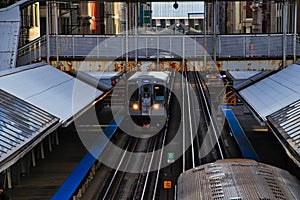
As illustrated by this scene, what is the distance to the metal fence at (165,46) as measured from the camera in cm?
2158

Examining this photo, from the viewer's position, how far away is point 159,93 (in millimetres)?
23672

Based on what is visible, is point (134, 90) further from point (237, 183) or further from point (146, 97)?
point (237, 183)

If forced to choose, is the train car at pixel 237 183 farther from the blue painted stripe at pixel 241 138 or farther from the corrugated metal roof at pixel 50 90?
the blue painted stripe at pixel 241 138

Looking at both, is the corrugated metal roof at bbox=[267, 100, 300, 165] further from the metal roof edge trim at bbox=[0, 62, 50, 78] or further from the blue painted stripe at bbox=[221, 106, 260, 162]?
the metal roof edge trim at bbox=[0, 62, 50, 78]

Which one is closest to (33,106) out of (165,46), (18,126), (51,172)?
(51,172)

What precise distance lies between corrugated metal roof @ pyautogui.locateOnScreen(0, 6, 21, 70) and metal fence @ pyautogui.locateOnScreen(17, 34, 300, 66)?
3.39 ft

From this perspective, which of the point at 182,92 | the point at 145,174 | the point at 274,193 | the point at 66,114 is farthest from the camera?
the point at 182,92

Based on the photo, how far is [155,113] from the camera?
23.7 meters


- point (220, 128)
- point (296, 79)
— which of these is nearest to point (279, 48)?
point (296, 79)

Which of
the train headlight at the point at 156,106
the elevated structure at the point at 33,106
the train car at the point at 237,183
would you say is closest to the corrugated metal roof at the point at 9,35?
the elevated structure at the point at 33,106

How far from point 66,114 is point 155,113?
7.61 metres

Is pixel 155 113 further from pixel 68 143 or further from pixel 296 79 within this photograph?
pixel 296 79

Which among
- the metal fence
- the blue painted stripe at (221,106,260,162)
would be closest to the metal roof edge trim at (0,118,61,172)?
the blue painted stripe at (221,106,260,162)

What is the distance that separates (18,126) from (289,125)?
5921mm
